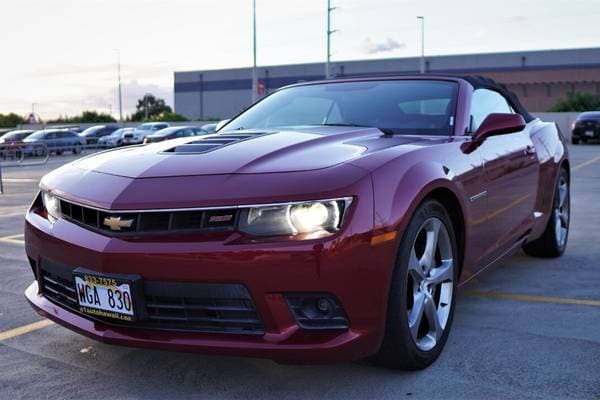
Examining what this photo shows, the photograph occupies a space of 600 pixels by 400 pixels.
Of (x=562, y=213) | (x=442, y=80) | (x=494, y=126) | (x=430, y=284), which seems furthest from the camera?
(x=562, y=213)

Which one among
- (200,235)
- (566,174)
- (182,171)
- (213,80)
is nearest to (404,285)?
(200,235)

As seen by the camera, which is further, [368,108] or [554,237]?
[554,237]

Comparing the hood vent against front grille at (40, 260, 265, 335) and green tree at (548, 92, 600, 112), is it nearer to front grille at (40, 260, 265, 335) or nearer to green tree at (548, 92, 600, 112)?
front grille at (40, 260, 265, 335)

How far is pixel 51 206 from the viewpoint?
132 inches

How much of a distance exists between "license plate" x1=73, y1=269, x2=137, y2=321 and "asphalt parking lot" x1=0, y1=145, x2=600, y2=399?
387mm

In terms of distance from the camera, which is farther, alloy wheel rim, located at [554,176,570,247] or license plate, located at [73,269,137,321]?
alloy wheel rim, located at [554,176,570,247]

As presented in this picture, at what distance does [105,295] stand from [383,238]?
1162mm

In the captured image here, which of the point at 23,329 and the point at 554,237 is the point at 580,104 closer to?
the point at 554,237

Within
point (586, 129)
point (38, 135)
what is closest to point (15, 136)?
point (38, 135)

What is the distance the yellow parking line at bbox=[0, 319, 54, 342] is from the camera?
3.79m

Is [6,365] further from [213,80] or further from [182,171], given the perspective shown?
[213,80]

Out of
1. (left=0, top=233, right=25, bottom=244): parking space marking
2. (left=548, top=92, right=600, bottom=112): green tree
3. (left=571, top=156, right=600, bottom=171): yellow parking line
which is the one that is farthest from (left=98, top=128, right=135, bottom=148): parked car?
(left=0, top=233, right=25, bottom=244): parking space marking

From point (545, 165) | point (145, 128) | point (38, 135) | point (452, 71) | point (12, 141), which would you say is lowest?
point (12, 141)

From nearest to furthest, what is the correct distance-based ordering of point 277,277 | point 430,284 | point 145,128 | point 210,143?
point 277,277
point 430,284
point 210,143
point 145,128
